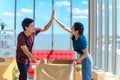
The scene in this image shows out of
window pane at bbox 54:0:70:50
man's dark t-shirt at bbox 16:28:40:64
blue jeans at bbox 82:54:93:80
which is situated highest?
window pane at bbox 54:0:70:50

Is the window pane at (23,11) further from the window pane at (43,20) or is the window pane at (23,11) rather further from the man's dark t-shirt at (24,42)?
the man's dark t-shirt at (24,42)

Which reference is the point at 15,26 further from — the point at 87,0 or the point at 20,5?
the point at 87,0

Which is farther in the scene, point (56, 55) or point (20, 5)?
point (20, 5)

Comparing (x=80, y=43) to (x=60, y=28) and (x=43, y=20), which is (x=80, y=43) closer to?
(x=60, y=28)

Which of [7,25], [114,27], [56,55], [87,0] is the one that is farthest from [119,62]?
[7,25]

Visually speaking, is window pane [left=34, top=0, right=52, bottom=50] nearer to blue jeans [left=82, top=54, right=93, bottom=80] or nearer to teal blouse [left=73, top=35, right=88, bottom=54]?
blue jeans [left=82, top=54, right=93, bottom=80]

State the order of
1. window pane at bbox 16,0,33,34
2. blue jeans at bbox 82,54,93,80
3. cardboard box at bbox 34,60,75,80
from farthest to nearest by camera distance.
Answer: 1. window pane at bbox 16,0,33,34
2. blue jeans at bbox 82,54,93,80
3. cardboard box at bbox 34,60,75,80

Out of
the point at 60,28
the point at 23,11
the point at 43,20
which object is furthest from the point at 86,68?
the point at 23,11

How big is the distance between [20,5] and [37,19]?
0.82 m

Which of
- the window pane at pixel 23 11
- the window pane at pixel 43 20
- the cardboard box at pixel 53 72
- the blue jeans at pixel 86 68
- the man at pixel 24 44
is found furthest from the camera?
the window pane at pixel 23 11

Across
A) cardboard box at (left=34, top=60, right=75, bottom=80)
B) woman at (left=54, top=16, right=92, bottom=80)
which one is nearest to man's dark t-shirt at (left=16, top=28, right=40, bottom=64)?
woman at (left=54, top=16, right=92, bottom=80)

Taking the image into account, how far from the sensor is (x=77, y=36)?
4418 millimetres

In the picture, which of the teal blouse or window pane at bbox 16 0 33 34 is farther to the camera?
window pane at bbox 16 0 33 34

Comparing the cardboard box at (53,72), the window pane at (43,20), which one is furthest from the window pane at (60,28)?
the cardboard box at (53,72)
